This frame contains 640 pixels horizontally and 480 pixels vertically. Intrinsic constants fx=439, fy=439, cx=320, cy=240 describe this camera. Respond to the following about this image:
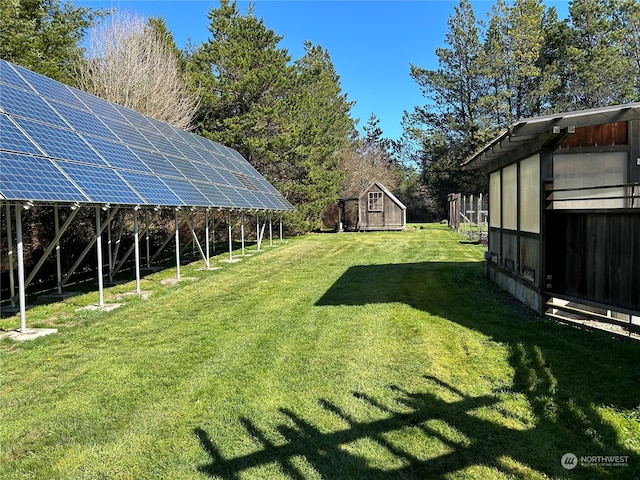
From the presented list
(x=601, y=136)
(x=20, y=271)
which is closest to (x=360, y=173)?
(x=601, y=136)

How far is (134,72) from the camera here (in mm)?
19969

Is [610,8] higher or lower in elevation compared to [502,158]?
higher

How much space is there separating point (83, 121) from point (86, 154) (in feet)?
5.47

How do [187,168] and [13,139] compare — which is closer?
[13,139]

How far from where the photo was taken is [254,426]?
3.44 meters

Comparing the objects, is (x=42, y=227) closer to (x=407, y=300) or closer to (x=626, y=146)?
(x=407, y=300)

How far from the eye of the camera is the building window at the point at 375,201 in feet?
96.0

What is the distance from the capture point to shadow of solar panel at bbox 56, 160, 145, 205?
731 centimetres

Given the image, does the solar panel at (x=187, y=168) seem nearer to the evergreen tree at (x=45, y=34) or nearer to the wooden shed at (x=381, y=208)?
the evergreen tree at (x=45, y=34)

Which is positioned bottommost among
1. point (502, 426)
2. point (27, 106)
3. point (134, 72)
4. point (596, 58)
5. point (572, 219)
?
point (502, 426)

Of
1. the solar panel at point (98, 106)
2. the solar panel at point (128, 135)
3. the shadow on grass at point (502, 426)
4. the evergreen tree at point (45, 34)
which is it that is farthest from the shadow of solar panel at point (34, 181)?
the evergreen tree at point (45, 34)

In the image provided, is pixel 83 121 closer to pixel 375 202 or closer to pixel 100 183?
pixel 100 183

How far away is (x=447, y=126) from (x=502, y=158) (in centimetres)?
3106

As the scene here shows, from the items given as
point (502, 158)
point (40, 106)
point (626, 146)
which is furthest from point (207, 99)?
point (626, 146)
